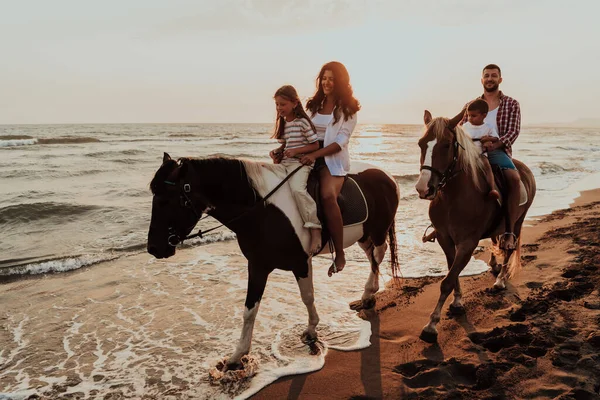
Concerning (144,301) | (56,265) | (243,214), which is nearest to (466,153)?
(243,214)

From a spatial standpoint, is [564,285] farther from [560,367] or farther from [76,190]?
[76,190]

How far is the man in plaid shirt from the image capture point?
16.6ft

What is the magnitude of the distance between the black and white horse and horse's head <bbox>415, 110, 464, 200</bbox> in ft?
4.34

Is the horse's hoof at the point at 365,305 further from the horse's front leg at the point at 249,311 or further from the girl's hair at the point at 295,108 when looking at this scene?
the girl's hair at the point at 295,108

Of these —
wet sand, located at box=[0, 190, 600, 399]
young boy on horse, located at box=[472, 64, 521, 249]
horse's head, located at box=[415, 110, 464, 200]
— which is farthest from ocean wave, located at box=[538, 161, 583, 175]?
horse's head, located at box=[415, 110, 464, 200]

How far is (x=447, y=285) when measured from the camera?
14.8 feet

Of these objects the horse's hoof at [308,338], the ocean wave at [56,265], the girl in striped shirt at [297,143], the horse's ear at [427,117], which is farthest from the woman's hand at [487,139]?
the ocean wave at [56,265]

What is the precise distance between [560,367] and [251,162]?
3.22m

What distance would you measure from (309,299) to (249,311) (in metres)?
0.70

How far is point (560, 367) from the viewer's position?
3533 mm

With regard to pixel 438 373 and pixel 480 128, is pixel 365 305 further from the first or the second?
pixel 480 128

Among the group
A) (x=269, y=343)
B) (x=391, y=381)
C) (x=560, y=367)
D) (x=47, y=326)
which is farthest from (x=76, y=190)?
(x=560, y=367)

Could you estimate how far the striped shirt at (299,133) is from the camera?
4148mm

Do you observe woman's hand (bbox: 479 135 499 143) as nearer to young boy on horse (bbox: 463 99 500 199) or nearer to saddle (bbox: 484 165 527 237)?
young boy on horse (bbox: 463 99 500 199)
